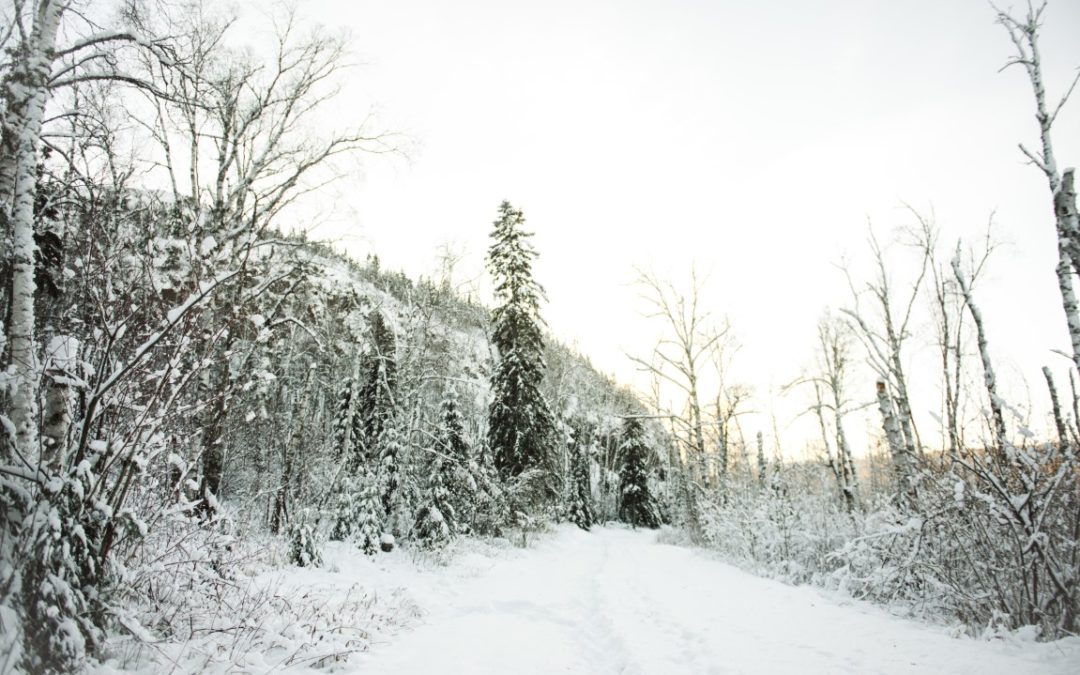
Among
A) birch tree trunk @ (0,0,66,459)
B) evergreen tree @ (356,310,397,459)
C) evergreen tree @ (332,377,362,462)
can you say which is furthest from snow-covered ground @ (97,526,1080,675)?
evergreen tree @ (356,310,397,459)

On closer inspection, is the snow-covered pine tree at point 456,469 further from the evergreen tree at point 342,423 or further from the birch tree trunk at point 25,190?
the birch tree trunk at point 25,190

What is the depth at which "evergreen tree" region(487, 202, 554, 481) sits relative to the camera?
1978 centimetres

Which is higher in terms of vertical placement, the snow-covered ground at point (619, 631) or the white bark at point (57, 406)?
the white bark at point (57, 406)

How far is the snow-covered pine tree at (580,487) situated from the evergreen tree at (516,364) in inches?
488

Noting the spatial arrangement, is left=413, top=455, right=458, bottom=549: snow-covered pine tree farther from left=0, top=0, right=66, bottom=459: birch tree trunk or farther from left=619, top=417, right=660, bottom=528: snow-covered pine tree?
left=619, top=417, right=660, bottom=528: snow-covered pine tree

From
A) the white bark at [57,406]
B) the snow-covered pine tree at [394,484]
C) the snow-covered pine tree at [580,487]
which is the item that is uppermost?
the white bark at [57,406]

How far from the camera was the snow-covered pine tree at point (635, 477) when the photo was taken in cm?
3525

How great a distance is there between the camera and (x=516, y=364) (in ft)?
66.5

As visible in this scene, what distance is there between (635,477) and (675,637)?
32.1m

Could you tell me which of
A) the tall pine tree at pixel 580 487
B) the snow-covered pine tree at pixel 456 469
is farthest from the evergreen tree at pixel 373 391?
the tall pine tree at pixel 580 487

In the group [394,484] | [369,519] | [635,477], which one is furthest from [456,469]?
[635,477]

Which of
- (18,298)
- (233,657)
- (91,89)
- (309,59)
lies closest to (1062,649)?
(233,657)

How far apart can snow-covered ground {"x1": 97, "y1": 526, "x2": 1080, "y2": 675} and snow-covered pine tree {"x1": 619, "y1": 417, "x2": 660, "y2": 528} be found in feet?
85.9

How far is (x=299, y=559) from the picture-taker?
26.0 feet
